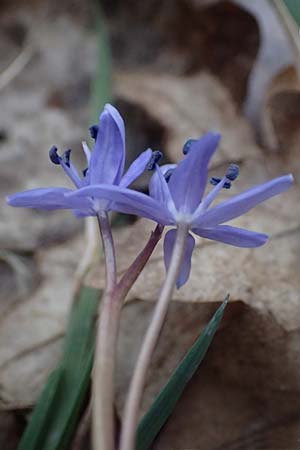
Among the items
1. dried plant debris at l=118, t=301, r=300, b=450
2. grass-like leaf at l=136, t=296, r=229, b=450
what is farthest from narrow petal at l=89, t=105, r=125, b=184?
dried plant debris at l=118, t=301, r=300, b=450

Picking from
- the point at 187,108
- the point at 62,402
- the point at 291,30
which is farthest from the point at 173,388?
the point at 187,108

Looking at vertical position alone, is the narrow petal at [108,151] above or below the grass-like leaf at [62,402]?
above

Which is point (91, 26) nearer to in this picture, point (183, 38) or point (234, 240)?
point (183, 38)

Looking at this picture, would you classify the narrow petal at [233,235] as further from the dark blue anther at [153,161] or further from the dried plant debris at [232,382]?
the dried plant debris at [232,382]

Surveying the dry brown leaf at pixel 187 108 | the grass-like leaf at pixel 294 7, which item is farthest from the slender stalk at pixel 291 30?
the grass-like leaf at pixel 294 7

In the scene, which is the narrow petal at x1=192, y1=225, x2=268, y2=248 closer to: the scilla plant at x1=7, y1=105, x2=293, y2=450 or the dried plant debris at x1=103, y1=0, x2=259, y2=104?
the scilla plant at x1=7, y1=105, x2=293, y2=450

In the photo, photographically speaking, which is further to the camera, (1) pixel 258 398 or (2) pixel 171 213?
(1) pixel 258 398

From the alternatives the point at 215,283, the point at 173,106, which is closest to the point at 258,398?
the point at 215,283
